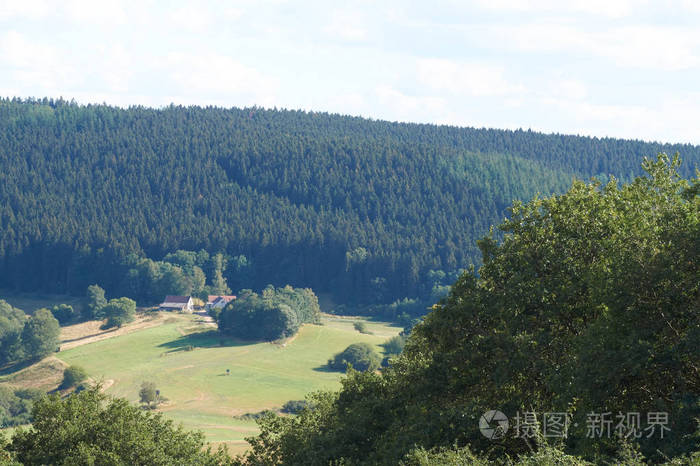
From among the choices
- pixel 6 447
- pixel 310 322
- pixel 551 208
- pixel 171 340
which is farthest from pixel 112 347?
pixel 551 208

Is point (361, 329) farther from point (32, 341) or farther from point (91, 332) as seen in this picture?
point (32, 341)

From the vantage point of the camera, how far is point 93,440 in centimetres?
3881

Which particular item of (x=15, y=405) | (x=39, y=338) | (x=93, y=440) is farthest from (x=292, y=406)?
(x=93, y=440)

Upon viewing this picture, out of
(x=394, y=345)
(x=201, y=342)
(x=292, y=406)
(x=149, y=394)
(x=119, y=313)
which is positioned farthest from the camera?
(x=119, y=313)

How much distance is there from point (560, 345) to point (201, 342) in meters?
145

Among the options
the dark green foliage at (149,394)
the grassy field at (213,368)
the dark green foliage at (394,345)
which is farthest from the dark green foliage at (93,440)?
the dark green foliage at (394,345)

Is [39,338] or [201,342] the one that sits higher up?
[39,338]

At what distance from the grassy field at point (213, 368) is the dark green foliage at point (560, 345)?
58.6 m

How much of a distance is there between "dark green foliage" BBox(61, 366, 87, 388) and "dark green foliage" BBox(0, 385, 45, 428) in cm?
495

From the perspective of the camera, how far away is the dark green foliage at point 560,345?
26391mm

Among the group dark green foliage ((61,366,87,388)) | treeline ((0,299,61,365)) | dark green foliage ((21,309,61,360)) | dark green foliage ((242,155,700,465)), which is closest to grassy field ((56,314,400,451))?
dark green foliage ((61,366,87,388))

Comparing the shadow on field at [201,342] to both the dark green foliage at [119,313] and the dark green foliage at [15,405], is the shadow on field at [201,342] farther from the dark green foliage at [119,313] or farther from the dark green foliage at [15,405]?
the dark green foliage at [15,405]

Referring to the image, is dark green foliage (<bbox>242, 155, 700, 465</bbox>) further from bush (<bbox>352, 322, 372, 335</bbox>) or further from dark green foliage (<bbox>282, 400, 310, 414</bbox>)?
bush (<bbox>352, 322, 372, 335</bbox>)

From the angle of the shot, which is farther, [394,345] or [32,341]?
[394,345]
